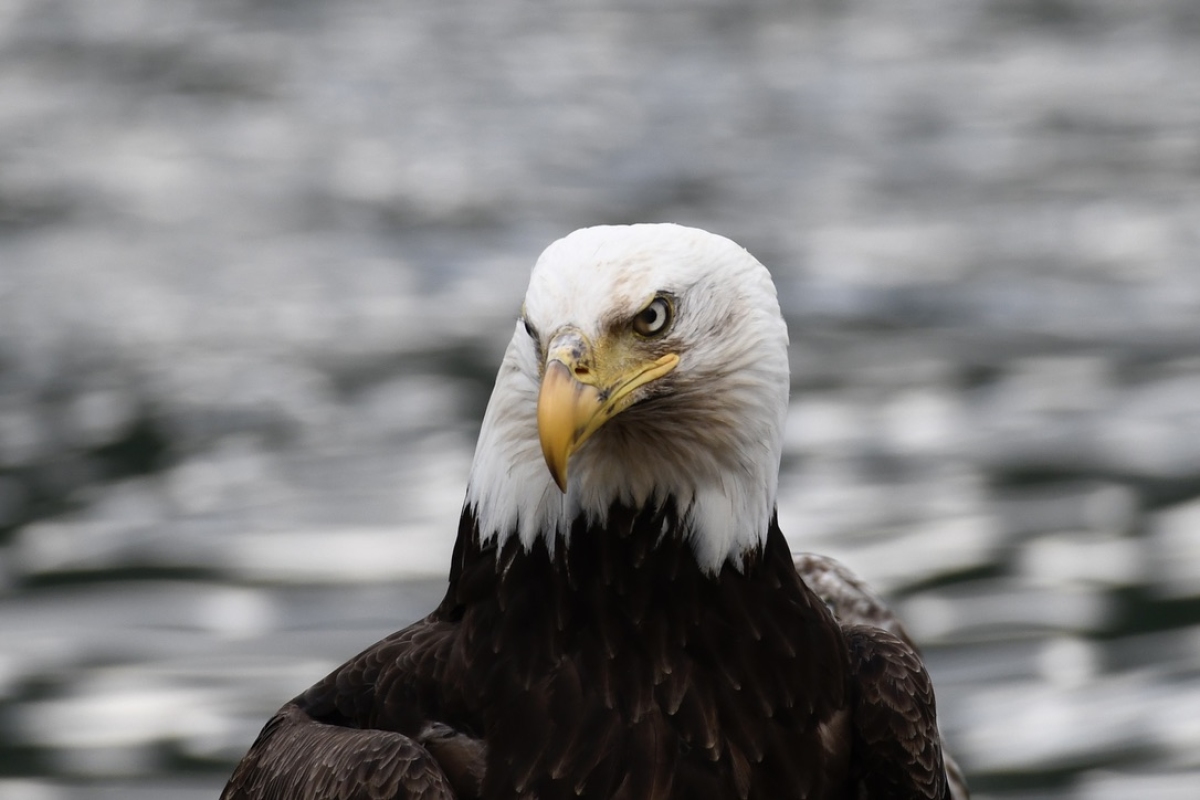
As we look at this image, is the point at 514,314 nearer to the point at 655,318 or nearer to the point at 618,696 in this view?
the point at 618,696

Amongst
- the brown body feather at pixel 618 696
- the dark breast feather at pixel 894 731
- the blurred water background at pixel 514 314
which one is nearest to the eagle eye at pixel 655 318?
the brown body feather at pixel 618 696

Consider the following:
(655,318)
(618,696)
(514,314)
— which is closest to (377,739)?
(618,696)

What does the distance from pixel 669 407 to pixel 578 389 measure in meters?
0.30

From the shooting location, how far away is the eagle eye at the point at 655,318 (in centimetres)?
349

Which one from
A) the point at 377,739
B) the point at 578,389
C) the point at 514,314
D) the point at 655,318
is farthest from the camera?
the point at 514,314

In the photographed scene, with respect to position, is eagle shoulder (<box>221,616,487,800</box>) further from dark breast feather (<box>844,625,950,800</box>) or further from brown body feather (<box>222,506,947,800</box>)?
dark breast feather (<box>844,625,950,800</box>)

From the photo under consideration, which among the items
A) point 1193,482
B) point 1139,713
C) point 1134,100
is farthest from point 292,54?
point 1139,713

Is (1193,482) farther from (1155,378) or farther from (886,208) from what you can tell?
(886,208)

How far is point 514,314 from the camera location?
10.5m

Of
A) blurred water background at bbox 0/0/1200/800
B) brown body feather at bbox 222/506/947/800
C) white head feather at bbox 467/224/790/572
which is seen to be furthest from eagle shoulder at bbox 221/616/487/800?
blurred water background at bbox 0/0/1200/800

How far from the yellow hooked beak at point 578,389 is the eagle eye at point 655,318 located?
5 centimetres

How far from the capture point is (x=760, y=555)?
3857mm

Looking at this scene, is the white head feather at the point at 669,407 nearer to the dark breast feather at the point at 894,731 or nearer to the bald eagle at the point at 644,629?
the bald eagle at the point at 644,629

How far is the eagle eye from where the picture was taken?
3486 mm
